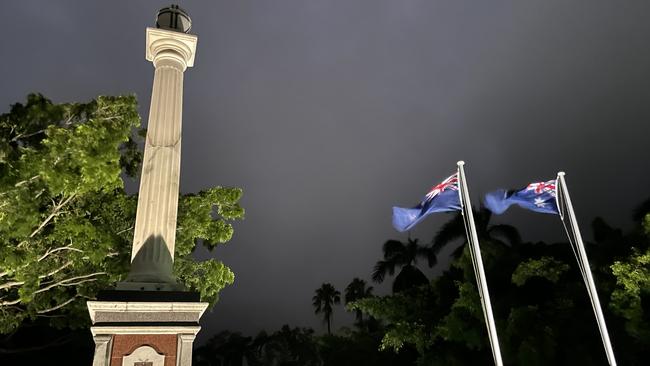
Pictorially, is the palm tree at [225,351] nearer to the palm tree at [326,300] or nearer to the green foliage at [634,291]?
→ the palm tree at [326,300]

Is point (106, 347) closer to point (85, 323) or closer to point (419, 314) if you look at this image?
point (85, 323)

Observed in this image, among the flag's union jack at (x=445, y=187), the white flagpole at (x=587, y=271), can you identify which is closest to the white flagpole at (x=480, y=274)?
the flag's union jack at (x=445, y=187)

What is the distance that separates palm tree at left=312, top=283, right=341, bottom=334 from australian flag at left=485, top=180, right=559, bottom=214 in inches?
2196

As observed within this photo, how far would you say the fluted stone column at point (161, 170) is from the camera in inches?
386

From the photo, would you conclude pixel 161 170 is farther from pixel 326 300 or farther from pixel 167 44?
pixel 326 300

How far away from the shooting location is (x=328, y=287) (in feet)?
216

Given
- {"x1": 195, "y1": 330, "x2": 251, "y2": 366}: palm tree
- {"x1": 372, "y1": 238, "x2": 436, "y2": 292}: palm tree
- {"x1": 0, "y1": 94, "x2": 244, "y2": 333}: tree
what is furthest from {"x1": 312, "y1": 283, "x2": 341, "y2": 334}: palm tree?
{"x1": 0, "y1": 94, "x2": 244, "y2": 333}: tree

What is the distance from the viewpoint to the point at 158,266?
981 cm

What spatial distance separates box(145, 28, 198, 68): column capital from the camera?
1205 centimetres

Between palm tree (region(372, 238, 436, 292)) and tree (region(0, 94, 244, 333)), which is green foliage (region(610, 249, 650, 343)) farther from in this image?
palm tree (region(372, 238, 436, 292))

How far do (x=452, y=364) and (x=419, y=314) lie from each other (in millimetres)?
3109

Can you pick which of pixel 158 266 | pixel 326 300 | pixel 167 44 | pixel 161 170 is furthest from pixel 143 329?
pixel 326 300

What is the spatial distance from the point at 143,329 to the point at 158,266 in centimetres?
134

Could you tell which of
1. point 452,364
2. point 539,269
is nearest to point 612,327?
point 539,269
